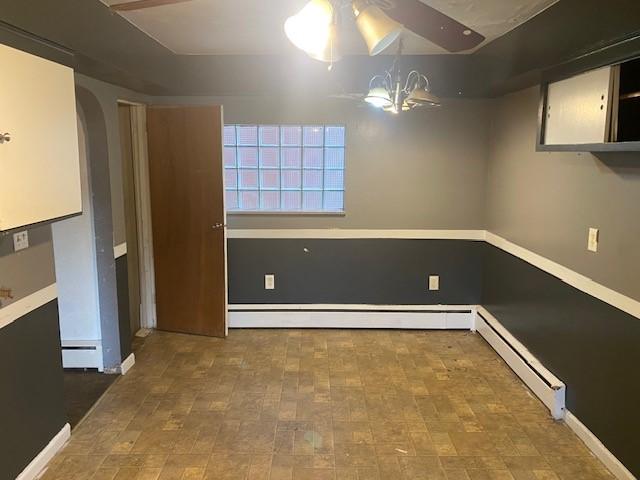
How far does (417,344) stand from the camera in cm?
414

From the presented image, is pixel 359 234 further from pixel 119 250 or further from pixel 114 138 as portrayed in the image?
pixel 114 138

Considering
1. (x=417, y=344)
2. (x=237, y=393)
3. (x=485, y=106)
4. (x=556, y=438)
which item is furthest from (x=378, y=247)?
(x=556, y=438)

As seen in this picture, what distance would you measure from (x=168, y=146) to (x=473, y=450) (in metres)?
3.11

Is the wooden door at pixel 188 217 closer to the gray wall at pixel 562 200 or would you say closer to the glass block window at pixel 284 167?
the glass block window at pixel 284 167

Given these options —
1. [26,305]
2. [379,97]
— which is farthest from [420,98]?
[26,305]

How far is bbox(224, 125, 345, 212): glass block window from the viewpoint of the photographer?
4.33m

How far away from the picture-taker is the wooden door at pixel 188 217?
402cm

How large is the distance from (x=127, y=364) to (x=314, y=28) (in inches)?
117

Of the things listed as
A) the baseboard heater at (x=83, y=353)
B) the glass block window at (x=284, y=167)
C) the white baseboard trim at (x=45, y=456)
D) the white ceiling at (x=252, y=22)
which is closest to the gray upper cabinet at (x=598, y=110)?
the white ceiling at (x=252, y=22)

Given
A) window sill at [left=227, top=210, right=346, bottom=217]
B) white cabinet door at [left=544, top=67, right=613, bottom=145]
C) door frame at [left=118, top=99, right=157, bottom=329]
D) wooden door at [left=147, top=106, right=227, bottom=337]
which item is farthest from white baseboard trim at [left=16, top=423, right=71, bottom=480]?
white cabinet door at [left=544, top=67, right=613, bottom=145]

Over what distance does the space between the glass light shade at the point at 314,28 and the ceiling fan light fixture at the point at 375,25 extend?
9cm

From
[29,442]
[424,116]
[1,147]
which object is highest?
[424,116]

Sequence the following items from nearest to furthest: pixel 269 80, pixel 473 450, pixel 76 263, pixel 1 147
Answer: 1. pixel 1 147
2. pixel 473 450
3. pixel 76 263
4. pixel 269 80

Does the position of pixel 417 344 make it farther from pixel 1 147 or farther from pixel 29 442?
pixel 1 147
